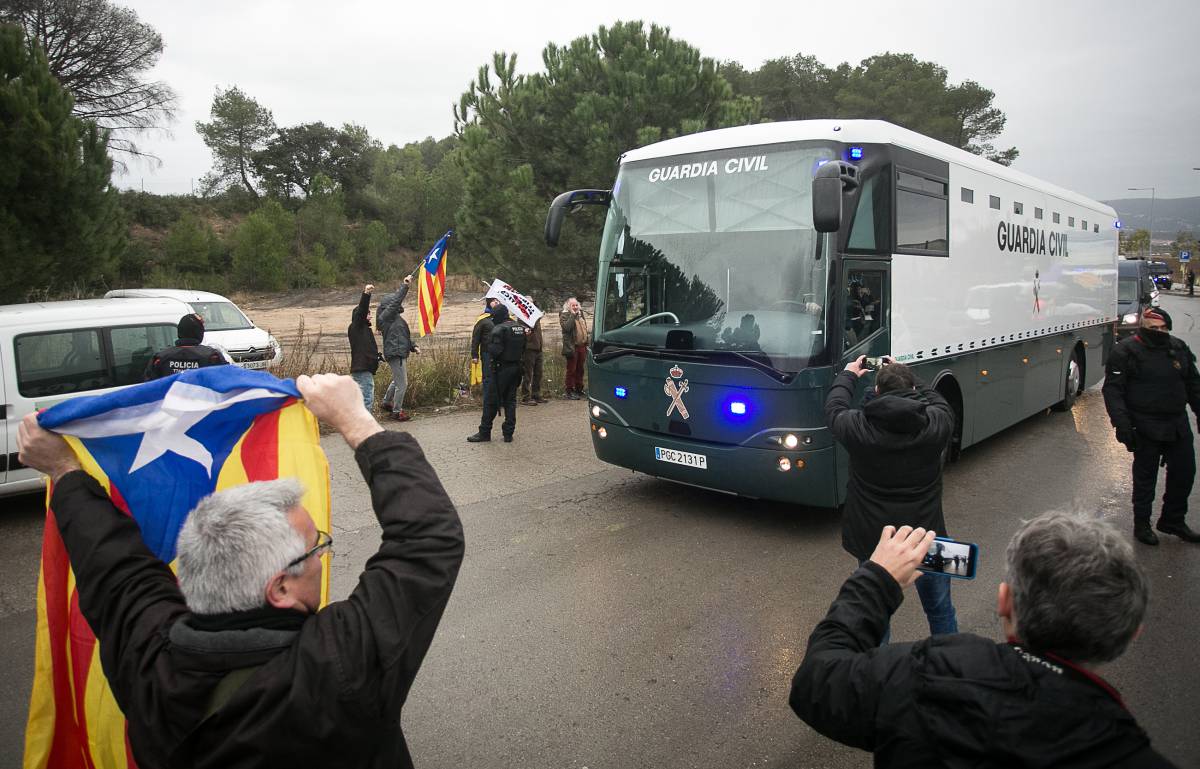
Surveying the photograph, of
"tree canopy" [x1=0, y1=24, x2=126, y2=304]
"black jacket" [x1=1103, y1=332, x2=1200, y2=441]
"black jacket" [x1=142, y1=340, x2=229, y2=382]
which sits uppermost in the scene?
"tree canopy" [x1=0, y1=24, x2=126, y2=304]

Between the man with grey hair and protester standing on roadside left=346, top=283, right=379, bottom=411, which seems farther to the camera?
protester standing on roadside left=346, top=283, right=379, bottom=411

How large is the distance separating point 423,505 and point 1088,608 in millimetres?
1432

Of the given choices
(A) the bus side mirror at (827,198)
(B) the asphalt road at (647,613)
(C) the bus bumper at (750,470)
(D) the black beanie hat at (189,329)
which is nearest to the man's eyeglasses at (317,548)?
(B) the asphalt road at (647,613)

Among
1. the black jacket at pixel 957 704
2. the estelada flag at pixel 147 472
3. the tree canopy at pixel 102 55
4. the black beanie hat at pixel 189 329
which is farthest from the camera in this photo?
the tree canopy at pixel 102 55

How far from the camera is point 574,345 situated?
13609 mm

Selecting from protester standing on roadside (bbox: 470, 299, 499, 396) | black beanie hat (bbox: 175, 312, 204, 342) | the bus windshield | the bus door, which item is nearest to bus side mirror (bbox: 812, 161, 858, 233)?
the bus windshield

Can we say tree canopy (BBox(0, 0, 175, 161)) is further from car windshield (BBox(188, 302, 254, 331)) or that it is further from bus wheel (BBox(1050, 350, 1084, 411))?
bus wheel (BBox(1050, 350, 1084, 411))

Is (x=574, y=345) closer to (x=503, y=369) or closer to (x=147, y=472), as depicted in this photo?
(x=503, y=369)

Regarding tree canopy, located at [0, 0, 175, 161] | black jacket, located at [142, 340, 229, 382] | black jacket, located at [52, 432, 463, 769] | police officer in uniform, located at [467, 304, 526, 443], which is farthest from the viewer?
tree canopy, located at [0, 0, 175, 161]

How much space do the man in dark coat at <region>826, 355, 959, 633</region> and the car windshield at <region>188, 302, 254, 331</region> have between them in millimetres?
14687

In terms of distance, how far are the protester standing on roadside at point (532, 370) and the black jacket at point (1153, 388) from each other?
28.1 feet

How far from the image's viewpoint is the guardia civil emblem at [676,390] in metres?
6.62

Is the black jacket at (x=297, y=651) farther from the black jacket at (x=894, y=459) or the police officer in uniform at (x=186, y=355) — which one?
the police officer in uniform at (x=186, y=355)

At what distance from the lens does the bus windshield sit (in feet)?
20.1
